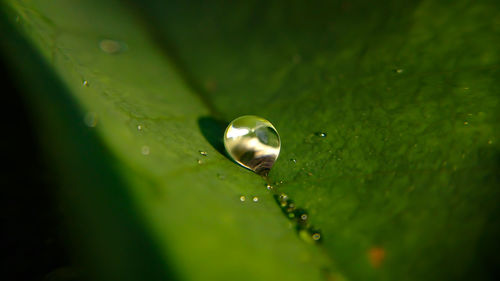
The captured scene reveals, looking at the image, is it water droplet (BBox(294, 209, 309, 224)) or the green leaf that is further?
water droplet (BBox(294, 209, 309, 224))

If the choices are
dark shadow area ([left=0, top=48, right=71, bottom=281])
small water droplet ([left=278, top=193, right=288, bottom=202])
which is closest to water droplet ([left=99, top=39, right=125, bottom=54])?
dark shadow area ([left=0, top=48, right=71, bottom=281])

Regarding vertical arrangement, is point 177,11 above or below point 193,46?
above

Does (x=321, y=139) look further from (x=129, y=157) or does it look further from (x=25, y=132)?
(x=25, y=132)

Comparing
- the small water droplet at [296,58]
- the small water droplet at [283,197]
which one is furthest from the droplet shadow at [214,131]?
the small water droplet at [296,58]

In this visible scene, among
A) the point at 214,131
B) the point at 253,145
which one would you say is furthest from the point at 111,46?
the point at 253,145

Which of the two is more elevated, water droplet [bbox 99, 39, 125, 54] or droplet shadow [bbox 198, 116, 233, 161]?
water droplet [bbox 99, 39, 125, 54]

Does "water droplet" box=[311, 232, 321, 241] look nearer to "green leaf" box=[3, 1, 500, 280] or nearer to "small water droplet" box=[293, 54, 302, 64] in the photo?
"green leaf" box=[3, 1, 500, 280]

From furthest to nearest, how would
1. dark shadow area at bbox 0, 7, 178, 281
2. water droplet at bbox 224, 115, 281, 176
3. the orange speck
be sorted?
water droplet at bbox 224, 115, 281, 176 < the orange speck < dark shadow area at bbox 0, 7, 178, 281

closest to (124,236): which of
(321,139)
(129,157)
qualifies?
(129,157)
